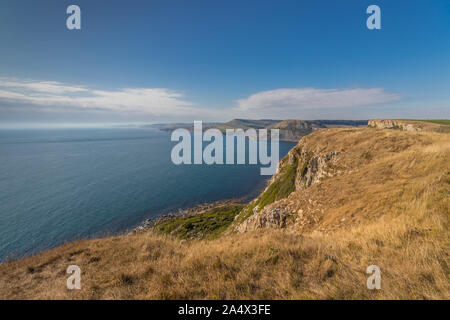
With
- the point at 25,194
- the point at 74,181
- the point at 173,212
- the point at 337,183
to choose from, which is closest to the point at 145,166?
the point at 74,181

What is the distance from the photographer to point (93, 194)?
70500 mm

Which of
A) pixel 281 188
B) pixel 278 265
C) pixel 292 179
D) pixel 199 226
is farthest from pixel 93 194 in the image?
pixel 278 265

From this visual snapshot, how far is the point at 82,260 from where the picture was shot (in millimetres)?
7465

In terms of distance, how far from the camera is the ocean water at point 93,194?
4778cm

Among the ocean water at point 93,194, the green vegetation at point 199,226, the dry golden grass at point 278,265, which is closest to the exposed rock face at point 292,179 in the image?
the green vegetation at point 199,226

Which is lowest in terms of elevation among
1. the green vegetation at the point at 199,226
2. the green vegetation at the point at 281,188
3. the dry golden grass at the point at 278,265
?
the green vegetation at the point at 199,226

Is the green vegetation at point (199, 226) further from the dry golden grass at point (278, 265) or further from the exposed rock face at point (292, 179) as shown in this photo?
the dry golden grass at point (278, 265)

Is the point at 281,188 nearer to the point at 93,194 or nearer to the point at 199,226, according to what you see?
the point at 199,226

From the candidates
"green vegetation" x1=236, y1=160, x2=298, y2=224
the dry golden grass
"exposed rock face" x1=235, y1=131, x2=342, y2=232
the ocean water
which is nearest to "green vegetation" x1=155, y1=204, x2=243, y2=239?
"green vegetation" x1=236, y1=160, x2=298, y2=224

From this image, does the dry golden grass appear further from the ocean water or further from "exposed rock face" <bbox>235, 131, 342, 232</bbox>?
the ocean water

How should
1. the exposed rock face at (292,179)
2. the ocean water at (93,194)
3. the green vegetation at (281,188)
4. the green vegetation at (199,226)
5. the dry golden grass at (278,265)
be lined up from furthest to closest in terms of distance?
the ocean water at (93,194)
the green vegetation at (281,188)
the green vegetation at (199,226)
the exposed rock face at (292,179)
the dry golden grass at (278,265)

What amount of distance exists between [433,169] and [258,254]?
15048 mm

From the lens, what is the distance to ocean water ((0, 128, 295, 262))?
157 feet
